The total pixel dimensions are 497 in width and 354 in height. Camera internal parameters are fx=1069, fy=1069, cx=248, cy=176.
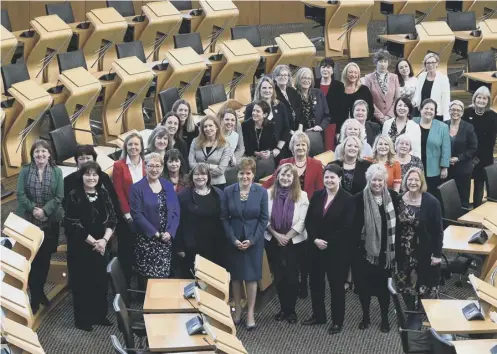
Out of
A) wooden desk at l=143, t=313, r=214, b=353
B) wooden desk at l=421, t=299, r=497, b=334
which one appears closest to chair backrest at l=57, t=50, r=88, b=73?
wooden desk at l=143, t=313, r=214, b=353

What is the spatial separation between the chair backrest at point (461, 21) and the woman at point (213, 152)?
592 cm

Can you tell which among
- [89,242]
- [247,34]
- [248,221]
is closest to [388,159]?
[248,221]

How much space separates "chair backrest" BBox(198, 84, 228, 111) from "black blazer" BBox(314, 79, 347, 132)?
3.96 feet

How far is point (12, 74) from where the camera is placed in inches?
386

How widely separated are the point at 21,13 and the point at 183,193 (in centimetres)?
751

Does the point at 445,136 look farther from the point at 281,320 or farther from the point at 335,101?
the point at 281,320

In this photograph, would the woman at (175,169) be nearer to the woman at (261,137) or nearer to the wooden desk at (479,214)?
the woman at (261,137)

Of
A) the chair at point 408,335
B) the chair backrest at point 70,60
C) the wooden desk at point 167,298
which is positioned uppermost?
the chair backrest at point 70,60

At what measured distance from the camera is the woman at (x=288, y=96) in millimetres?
9086

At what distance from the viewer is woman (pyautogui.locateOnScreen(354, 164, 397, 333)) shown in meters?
7.02

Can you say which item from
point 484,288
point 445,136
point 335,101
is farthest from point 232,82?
point 484,288

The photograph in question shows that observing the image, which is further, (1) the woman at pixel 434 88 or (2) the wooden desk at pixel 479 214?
(1) the woman at pixel 434 88

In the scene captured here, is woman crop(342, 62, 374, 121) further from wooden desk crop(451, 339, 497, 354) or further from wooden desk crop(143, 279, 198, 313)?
wooden desk crop(451, 339, 497, 354)

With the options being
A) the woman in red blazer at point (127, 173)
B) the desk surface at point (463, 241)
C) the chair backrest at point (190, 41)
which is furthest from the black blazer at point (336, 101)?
the chair backrest at point (190, 41)
